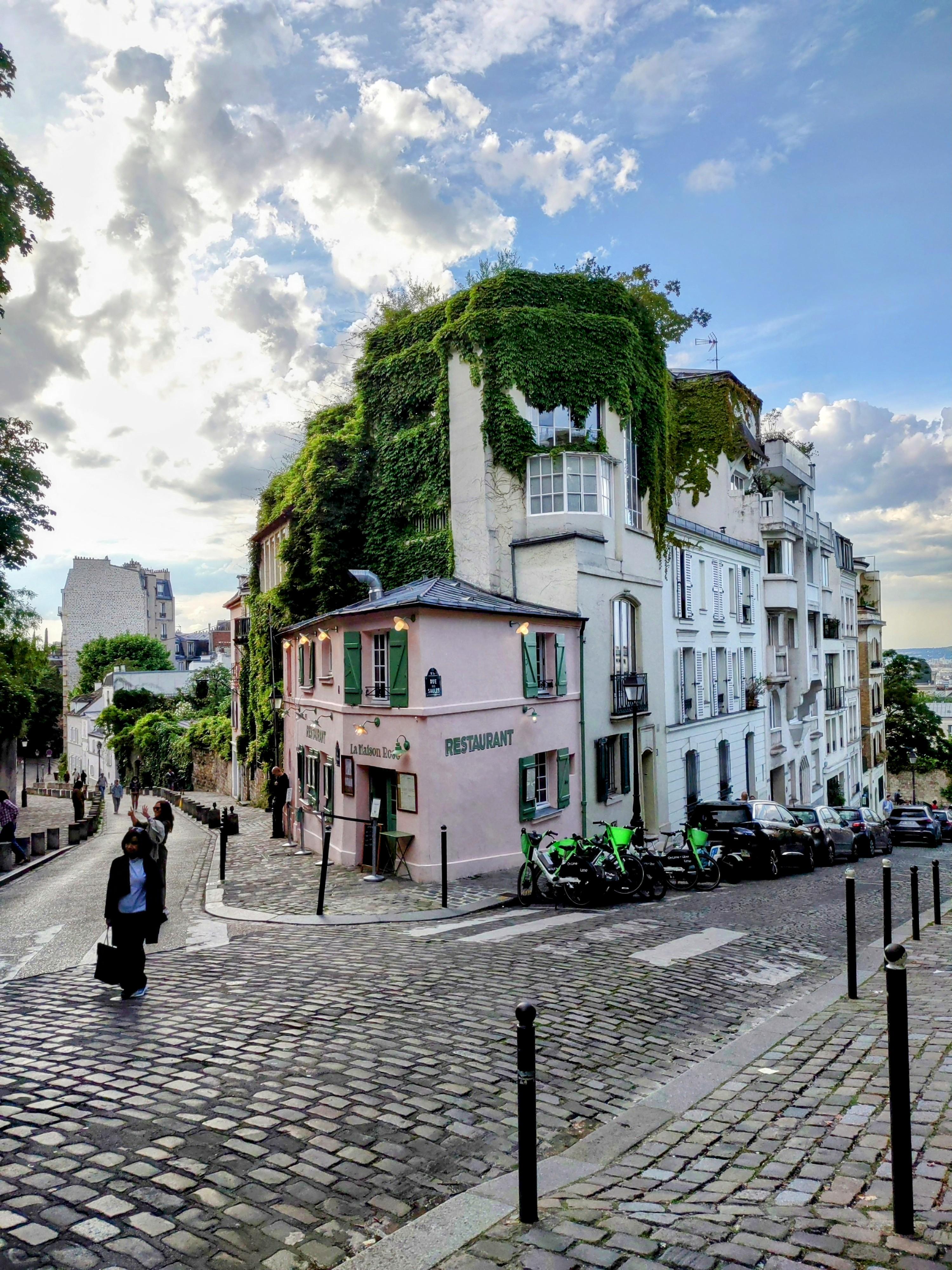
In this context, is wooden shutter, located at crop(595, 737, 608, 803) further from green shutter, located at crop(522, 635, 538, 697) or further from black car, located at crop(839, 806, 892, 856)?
black car, located at crop(839, 806, 892, 856)

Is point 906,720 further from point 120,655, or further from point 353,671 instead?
point 120,655

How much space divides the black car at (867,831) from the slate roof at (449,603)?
1058 centimetres

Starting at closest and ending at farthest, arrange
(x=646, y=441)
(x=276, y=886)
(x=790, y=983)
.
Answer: (x=790, y=983)
(x=276, y=886)
(x=646, y=441)

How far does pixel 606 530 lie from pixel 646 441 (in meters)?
4.23

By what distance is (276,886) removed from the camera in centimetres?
1705

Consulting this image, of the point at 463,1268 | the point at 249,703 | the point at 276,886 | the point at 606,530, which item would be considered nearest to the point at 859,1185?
the point at 463,1268

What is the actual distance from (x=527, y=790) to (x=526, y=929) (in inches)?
302

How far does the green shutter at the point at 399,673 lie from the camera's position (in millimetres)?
18031

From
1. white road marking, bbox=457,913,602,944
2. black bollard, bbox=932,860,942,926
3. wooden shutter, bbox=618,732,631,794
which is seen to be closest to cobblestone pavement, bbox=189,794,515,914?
white road marking, bbox=457,913,602,944

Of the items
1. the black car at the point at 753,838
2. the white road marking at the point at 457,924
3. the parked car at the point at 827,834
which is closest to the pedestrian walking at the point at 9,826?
the white road marking at the point at 457,924

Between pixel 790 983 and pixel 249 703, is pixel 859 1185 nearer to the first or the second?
pixel 790 983

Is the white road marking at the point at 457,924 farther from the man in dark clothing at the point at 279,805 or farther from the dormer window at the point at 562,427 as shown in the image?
the dormer window at the point at 562,427

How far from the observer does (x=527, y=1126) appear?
4.12 meters

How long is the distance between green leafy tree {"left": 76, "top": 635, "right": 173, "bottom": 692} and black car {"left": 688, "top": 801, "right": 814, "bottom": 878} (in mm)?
76185
